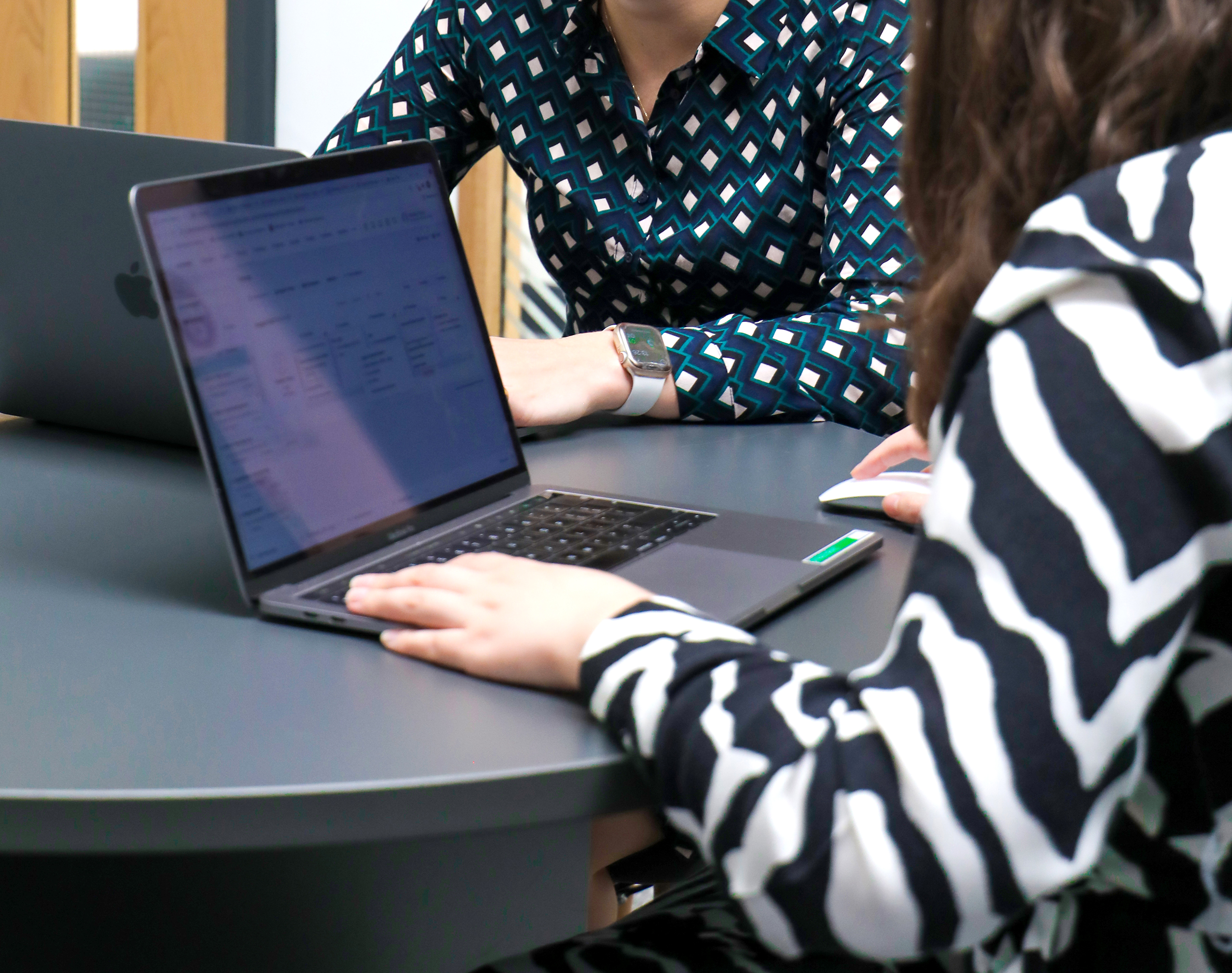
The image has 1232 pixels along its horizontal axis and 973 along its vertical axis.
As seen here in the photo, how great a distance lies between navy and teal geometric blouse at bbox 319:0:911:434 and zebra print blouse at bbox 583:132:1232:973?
746 mm

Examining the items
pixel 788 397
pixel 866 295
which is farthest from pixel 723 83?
pixel 788 397

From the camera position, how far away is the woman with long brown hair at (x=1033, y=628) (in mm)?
479

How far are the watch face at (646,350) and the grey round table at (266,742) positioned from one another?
56mm

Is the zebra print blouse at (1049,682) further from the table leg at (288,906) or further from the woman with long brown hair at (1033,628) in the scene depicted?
the table leg at (288,906)

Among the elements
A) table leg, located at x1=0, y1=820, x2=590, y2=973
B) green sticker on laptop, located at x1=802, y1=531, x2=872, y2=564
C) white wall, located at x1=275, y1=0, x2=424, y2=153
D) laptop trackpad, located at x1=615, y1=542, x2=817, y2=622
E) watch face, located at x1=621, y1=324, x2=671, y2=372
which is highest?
white wall, located at x1=275, y1=0, x2=424, y2=153

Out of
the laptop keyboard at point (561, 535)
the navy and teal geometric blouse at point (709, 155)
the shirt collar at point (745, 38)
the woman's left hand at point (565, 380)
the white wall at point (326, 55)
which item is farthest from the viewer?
the white wall at point (326, 55)

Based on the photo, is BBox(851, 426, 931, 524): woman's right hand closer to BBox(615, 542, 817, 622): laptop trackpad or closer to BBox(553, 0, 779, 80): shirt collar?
BBox(615, 542, 817, 622): laptop trackpad

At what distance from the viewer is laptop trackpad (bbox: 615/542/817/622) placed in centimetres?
71

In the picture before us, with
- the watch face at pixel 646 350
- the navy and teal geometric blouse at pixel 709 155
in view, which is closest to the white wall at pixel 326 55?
A: the navy and teal geometric blouse at pixel 709 155

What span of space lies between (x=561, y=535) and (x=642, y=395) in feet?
1.35

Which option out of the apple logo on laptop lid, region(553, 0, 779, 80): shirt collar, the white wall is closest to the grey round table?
the apple logo on laptop lid

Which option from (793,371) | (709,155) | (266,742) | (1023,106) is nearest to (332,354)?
(266,742)

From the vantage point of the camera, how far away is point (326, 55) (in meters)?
3.07

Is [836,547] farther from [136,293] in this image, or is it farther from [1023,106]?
[136,293]
